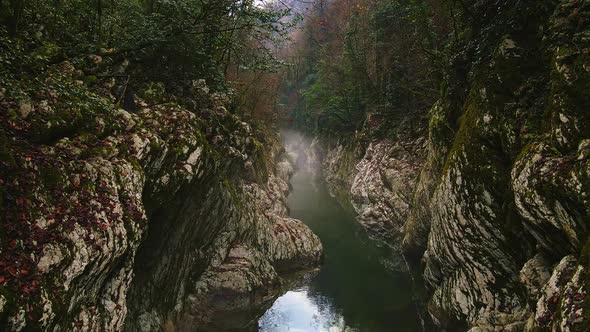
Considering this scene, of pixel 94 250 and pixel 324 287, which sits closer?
pixel 94 250

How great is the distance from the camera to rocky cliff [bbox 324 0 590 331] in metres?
7.42

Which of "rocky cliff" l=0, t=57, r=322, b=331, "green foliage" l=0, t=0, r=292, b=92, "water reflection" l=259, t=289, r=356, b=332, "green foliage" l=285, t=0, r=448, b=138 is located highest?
"green foliage" l=285, t=0, r=448, b=138

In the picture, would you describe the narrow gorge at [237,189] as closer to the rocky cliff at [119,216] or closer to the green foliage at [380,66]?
the rocky cliff at [119,216]

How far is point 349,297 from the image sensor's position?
57.3 ft

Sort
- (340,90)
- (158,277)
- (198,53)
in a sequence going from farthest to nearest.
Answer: (340,90) → (198,53) → (158,277)

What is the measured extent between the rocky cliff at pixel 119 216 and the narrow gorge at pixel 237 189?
0.04 metres

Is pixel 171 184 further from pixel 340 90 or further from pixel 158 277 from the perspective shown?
pixel 340 90

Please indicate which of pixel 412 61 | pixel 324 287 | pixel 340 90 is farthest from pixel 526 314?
pixel 340 90

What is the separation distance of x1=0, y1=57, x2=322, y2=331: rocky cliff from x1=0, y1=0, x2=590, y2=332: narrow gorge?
0.14 feet

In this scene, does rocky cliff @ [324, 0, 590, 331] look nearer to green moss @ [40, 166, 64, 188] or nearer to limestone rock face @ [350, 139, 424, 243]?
limestone rock face @ [350, 139, 424, 243]

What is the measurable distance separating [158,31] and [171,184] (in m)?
4.63

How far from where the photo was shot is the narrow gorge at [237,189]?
268 inches

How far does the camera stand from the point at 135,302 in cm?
1062

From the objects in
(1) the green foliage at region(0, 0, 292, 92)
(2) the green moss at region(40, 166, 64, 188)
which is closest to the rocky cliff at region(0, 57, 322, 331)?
(2) the green moss at region(40, 166, 64, 188)
